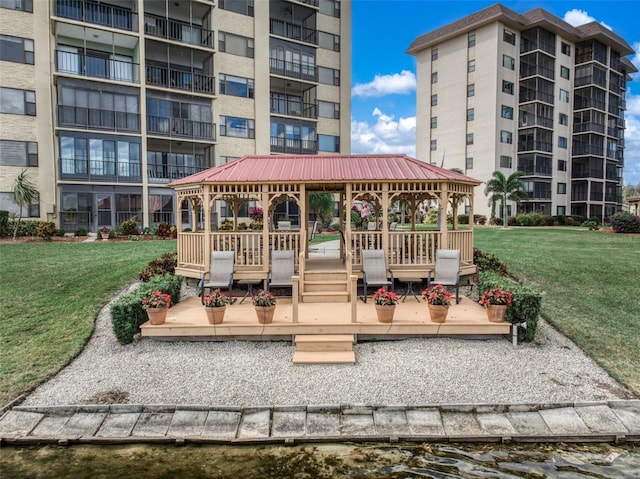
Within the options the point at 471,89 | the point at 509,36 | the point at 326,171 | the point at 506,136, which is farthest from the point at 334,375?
the point at 509,36

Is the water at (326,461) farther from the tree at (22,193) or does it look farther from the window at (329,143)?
the window at (329,143)

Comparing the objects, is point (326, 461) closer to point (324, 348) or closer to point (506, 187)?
point (324, 348)

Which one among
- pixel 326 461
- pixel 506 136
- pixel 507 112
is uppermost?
pixel 507 112

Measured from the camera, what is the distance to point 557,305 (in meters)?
10.6

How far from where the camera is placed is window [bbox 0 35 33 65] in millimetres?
24109

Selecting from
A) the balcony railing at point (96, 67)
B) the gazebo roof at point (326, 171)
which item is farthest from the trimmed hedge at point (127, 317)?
the balcony railing at point (96, 67)

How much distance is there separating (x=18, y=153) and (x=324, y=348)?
24891mm

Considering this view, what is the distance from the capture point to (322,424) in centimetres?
589

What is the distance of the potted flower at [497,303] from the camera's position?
329 inches

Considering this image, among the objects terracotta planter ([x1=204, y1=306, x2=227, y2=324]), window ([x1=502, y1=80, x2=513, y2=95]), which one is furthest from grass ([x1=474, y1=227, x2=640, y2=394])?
window ([x1=502, y1=80, x2=513, y2=95])

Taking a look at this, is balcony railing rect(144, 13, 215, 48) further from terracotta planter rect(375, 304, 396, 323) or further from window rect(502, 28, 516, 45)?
window rect(502, 28, 516, 45)

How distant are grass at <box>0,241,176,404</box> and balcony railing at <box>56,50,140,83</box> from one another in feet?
42.3

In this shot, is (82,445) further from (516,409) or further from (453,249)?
(453,249)

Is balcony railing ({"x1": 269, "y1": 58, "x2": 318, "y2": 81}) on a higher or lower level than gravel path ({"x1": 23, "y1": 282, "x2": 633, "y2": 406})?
higher
